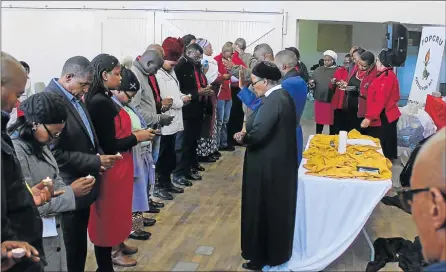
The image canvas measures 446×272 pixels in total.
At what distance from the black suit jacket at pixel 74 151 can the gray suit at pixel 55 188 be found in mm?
292

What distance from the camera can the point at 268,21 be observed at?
8531mm

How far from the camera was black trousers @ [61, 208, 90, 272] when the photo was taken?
2.89 meters

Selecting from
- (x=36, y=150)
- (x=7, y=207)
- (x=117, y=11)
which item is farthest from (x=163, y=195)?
(x=117, y=11)

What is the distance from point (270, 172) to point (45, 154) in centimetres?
149

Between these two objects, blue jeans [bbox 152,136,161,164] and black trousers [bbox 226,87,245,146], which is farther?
black trousers [bbox 226,87,245,146]

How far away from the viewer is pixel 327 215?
350cm

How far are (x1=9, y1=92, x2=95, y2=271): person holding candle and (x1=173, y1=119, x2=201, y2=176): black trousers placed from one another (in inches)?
120

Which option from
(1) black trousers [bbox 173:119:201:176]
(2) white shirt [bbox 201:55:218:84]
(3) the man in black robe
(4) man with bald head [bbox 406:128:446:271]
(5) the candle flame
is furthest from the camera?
(5) the candle flame

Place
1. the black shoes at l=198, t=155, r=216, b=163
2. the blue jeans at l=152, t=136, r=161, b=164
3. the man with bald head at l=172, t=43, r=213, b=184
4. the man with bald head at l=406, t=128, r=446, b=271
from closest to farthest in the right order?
1. the man with bald head at l=406, t=128, r=446, b=271
2. the blue jeans at l=152, t=136, r=161, b=164
3. the man with bald head at l=172, t=43, r=213, b=184
4. the black shoes at l=198, t=155, r=216, b=163

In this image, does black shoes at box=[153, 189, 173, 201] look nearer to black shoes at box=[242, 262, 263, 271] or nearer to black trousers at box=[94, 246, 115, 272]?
black shoes at box=[242, 262, 263, 271]

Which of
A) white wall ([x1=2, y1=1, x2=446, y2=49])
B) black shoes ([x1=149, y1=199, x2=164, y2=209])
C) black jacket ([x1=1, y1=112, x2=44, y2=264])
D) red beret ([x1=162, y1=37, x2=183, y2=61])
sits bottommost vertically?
black shoes ([x1=149, y1=199, x2=164, y2=209])

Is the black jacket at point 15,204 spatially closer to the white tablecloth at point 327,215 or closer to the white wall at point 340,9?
the white tablecloth at point 327,215

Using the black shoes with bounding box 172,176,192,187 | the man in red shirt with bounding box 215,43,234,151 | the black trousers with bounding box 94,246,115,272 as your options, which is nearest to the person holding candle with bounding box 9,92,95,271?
the black trousers with bounding box 94,246,115,272

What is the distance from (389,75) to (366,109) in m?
0.54
